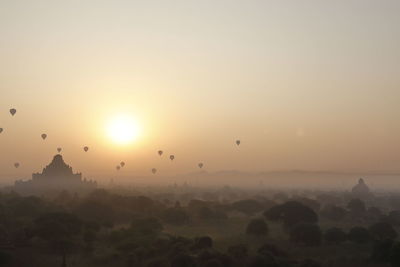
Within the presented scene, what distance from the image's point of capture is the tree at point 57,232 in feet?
178

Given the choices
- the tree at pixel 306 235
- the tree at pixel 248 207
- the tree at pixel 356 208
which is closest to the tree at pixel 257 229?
the tree at pixel 306 235

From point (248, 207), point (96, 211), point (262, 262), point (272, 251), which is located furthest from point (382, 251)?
point (248, 207)

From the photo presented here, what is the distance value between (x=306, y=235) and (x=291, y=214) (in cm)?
2085

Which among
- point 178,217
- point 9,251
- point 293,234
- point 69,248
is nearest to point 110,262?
point 69,248

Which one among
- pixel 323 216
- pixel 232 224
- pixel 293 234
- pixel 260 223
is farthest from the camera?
pixel 323 216

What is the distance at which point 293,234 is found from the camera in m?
67.6

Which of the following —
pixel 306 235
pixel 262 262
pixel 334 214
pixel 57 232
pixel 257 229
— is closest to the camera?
pixel 262 262

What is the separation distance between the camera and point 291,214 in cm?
8550

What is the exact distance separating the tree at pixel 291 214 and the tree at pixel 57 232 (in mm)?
40076

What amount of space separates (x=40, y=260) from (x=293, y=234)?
111 ft

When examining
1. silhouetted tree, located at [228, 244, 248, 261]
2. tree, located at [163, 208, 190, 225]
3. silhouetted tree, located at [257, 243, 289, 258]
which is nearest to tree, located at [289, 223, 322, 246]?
silhouetted tree, located at [257, 243, 289, 258]

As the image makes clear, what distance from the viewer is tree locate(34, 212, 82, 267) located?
54406mm

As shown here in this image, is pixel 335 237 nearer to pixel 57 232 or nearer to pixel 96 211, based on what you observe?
pixel 57 232

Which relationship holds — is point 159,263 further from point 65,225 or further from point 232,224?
point 232,224
